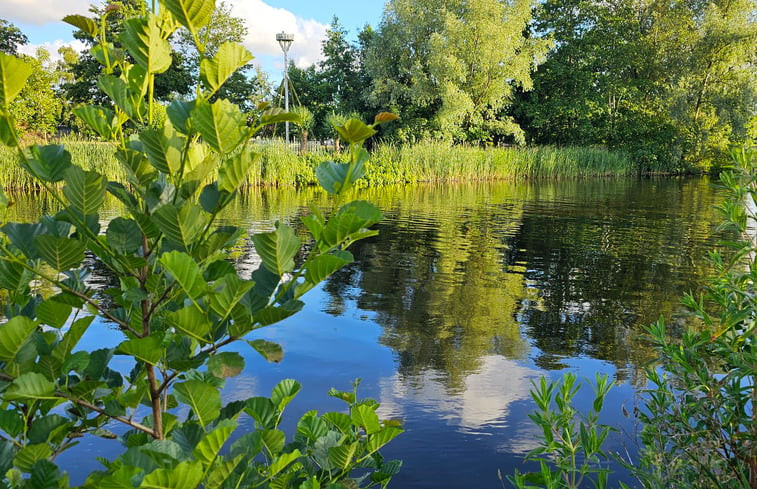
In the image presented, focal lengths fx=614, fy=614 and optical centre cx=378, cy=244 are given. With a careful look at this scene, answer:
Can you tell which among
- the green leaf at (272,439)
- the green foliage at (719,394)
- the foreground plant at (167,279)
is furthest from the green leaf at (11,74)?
the green foliage at (719,394)

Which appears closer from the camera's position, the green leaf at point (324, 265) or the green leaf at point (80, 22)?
the green leaf at point (324, 265)

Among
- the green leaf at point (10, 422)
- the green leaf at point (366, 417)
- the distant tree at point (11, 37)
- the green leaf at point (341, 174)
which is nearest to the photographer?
the green leaf at point (341, 174)

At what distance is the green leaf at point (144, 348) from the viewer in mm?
992

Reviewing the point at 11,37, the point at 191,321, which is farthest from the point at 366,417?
the point at 11,37

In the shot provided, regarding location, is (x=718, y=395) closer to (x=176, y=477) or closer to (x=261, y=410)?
(x=261, y=410)

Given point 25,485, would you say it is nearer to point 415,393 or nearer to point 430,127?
point 415,393

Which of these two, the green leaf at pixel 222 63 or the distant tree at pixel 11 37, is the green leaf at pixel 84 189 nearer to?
the green leaf at pixel 222 63

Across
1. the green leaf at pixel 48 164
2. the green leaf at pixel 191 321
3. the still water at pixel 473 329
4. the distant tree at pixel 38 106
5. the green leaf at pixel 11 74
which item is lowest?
the still water at pixel 473 329

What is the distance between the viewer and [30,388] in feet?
3.25

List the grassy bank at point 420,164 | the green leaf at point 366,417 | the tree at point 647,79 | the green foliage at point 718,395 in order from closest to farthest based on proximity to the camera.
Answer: the green leaf at point 366,417 < the green foliage at point 718,395 < the grassy bank at point 420,164 < the tree at point 647,79

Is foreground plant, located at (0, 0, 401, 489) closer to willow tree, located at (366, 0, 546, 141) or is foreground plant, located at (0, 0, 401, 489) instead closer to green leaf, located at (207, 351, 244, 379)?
green leaf, located at (207, 351, 244, 379)

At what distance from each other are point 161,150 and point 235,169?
0.16m

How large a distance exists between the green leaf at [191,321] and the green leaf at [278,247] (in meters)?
0.13

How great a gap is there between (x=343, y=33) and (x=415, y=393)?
3925 cm
